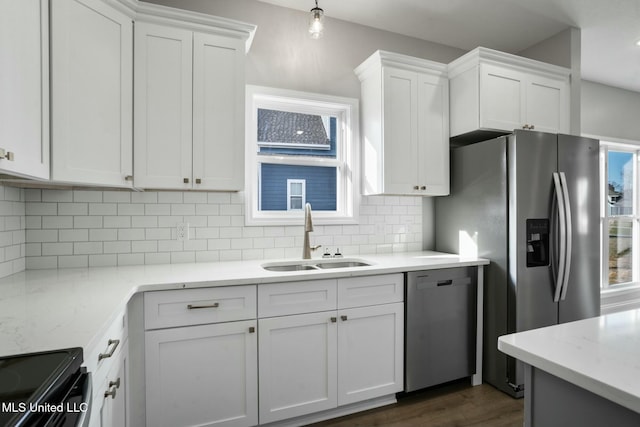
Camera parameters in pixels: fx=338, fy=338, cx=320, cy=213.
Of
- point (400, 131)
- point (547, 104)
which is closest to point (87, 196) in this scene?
point (400, 131)

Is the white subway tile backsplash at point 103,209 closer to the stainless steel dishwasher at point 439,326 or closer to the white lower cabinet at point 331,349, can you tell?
the white lower cabinet at point 331,349

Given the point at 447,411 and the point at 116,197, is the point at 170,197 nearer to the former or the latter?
the point at 116,197

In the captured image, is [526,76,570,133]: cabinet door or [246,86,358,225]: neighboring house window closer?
[246,86,358,225]: neighboring house window

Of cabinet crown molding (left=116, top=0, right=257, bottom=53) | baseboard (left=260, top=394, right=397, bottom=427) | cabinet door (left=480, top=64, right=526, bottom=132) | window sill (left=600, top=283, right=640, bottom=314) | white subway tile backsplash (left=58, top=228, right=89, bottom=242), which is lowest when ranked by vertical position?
baseboard (left=260, top=394, right=397, bottom=427)

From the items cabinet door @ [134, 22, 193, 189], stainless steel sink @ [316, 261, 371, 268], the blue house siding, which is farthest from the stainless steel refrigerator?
cabinet door @ [134, 22, 193, 189]

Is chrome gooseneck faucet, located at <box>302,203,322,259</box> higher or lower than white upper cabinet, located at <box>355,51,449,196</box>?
lower

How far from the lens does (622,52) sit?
3.44 m

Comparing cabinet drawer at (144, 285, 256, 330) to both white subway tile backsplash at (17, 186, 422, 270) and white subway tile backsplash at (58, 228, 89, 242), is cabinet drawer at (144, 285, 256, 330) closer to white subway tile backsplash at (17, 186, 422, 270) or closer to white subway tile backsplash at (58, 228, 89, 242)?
white subway tile backsplash at (17, 186, 422, 270)

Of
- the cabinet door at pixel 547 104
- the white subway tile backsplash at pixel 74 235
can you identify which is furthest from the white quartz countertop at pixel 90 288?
the cabinet door at pixel 547 104

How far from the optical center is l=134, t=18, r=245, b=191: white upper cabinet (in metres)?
1.98

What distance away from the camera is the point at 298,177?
2822mm

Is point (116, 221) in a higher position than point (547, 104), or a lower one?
lower

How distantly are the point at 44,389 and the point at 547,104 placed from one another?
359 centimetres

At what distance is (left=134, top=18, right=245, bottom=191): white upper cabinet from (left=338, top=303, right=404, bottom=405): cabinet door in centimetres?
115
